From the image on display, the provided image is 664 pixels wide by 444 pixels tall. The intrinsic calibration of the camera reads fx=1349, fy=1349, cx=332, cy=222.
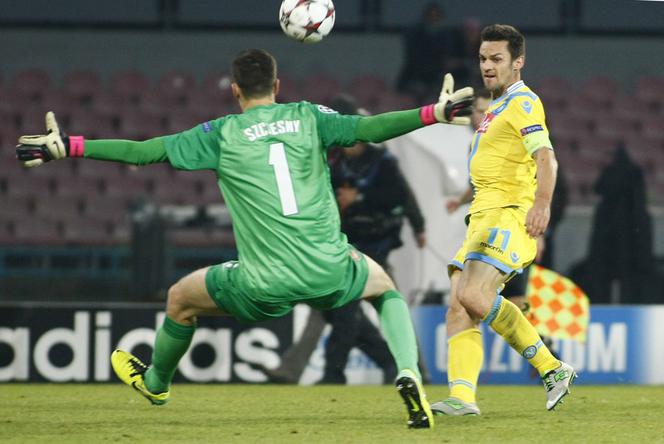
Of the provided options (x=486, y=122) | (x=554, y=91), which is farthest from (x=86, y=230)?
(x=486, y=122)

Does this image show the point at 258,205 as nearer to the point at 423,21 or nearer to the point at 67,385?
the point at 67,385

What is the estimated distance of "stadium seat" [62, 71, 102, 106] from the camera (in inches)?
575

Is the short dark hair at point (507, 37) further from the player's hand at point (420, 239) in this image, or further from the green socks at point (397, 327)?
the player's hand at point (420, 239)

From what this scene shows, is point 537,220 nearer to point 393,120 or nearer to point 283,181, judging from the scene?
point 393,120

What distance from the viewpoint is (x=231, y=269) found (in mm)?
5637

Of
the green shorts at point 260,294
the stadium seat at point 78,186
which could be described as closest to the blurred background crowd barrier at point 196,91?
the stadium seat at point 78,186

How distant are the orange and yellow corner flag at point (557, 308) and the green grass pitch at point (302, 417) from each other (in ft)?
2.64

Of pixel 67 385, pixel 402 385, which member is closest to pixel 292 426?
pixel 402 385

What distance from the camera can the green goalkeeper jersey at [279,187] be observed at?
5.51 m

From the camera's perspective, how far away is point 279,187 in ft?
18.1

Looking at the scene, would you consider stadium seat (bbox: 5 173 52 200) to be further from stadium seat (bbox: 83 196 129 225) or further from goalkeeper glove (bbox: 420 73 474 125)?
goalkeeper glove (bbox: 420 73 474 125)

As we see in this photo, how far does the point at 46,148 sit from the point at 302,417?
1.71 meters

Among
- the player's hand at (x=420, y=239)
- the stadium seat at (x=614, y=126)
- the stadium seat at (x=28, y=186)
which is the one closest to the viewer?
the player's hand at (x=420, y=239)

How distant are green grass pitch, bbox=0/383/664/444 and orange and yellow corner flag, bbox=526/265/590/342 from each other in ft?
2.64
